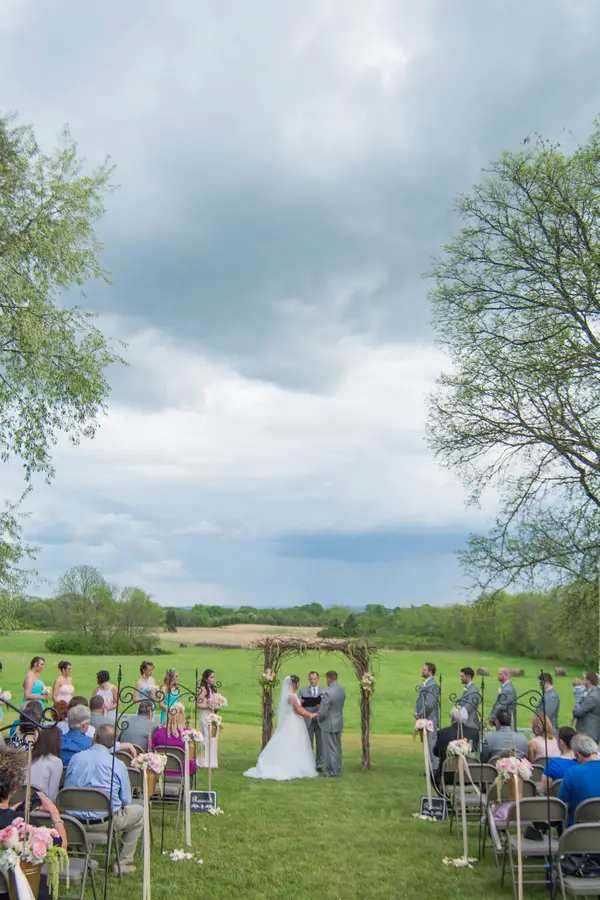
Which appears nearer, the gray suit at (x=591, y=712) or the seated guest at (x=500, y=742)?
the seated guest at (x=500, y=742)

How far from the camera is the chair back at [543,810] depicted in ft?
24.4

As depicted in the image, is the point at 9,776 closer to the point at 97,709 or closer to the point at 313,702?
the point at 97,709

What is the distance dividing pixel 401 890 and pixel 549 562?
11.5 metres

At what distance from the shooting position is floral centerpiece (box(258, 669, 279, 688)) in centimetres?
Answer: 1741

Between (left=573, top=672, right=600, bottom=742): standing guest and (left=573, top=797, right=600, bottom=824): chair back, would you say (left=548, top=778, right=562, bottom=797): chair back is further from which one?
(left=573, top=672, right=600, bottom=742): standing guest

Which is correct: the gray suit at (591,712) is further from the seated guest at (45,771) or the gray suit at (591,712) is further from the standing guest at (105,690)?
the seated guest at (45,771)

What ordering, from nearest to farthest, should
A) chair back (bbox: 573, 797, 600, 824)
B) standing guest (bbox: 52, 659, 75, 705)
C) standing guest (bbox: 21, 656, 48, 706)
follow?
chair back (bbox: 573, 797, 600, 824) < standing guest (bbox: 21, 656, 48, 706) < standing guest (bbox: 52, 659, 75, 705)

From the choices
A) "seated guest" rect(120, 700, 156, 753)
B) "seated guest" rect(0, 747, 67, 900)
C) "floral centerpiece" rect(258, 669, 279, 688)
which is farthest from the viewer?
"floral centerpiece" rect(258, 669, 279, 688)

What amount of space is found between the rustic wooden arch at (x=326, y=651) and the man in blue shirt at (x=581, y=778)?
31.7 ft

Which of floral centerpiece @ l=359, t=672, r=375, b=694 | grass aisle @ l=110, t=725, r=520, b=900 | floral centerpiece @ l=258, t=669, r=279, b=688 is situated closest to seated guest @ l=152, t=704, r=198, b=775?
grass aisle @ l=110, t=725, r=520, b=900

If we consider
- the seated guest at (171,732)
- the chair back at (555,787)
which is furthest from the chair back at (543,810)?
the seated guest at (171,732)

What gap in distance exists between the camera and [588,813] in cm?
720

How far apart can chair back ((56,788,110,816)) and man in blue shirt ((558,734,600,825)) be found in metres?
4.36

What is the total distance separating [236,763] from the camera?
706 inches
